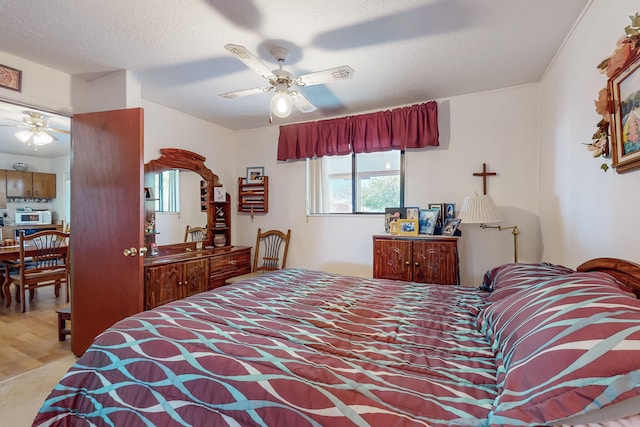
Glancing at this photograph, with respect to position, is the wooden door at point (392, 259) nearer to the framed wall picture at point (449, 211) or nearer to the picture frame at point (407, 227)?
the picture frame at point (407, 227)

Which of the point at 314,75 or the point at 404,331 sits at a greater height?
the point at 314,75

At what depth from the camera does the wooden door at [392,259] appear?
111 inches

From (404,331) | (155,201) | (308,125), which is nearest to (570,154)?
(404,331)

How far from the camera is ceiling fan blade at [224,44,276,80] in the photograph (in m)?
1.63

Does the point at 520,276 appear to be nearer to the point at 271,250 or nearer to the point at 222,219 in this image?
the point at 271,250

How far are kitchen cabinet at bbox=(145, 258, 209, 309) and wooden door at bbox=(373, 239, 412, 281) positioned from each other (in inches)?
76.8

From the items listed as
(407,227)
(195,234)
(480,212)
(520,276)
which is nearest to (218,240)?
(195,234)

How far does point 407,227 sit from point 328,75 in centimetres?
179

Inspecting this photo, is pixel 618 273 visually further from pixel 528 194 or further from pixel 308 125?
pixel 308 125

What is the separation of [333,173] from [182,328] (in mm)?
2879

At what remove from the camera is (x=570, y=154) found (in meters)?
2.04

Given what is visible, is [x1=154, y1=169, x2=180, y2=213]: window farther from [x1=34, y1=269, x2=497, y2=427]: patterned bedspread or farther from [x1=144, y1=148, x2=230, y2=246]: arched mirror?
[x1=34, y1=269, x2=497, y2=427]: patterned bedspread

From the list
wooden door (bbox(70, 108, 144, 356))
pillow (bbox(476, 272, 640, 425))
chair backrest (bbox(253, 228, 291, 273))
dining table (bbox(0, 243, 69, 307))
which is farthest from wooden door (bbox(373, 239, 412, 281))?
dining table (bbox(0, 243, 69, 307))

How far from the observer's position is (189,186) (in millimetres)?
3660
